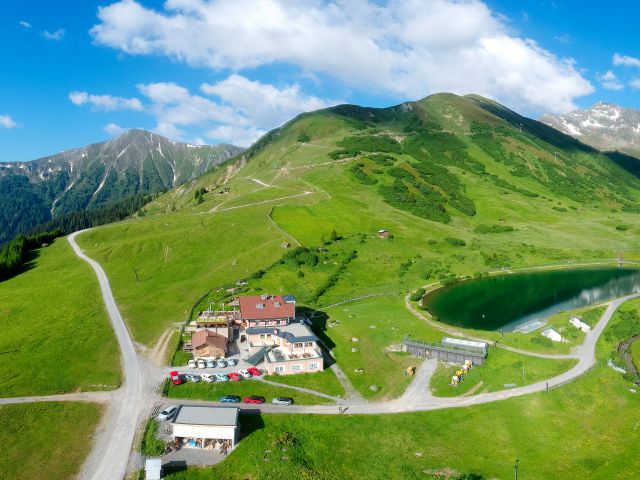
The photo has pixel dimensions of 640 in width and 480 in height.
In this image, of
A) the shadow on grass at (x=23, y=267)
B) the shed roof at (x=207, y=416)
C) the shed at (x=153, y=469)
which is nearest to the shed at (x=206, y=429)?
the shed roof at (x=207, y=416)

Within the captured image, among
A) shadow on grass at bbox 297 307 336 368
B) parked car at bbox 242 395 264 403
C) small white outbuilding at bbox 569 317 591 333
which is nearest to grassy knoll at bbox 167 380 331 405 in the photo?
parked car at bbox 242 395 264 403

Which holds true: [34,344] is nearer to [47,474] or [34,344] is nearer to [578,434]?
[47,474]

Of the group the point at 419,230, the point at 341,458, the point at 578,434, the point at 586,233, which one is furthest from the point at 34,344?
the point at 586,233

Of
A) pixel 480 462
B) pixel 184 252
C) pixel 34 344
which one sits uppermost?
pixel 184 252

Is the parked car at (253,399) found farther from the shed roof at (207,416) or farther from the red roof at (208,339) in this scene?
the red roof at (208,339)

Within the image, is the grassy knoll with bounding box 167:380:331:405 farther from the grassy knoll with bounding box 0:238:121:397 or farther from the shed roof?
the grassy knoll with bounding box 0:238:121:397
